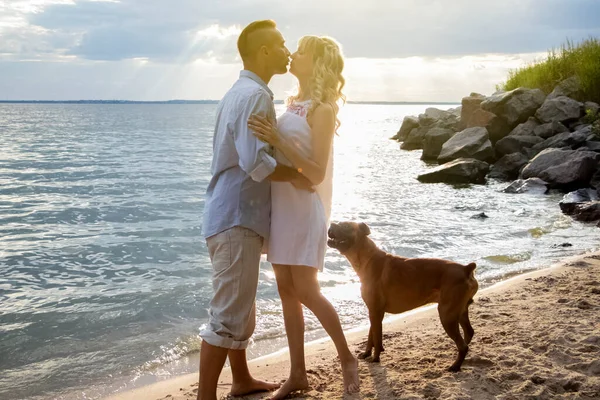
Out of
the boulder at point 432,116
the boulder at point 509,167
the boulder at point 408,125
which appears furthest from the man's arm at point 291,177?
the boulder at point 408,125

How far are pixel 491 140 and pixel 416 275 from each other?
1897 centimetres

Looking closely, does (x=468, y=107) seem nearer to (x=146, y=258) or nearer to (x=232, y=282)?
(x=146, y=258)

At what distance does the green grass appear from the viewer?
73.7 feet

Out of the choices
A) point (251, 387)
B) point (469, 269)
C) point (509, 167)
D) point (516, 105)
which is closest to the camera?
point (469, 269)

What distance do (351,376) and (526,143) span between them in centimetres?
1778

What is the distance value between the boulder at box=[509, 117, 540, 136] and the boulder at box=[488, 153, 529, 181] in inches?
54.0

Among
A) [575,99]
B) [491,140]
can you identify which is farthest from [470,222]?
[575,99]

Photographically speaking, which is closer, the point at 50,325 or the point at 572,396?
the point at 572,396

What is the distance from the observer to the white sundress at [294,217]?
375cm

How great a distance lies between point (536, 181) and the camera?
1595 cm

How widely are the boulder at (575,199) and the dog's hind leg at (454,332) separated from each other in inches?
359

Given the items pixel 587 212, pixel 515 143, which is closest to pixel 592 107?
pixel 515 143

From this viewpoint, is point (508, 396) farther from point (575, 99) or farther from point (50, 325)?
point (575, 99)

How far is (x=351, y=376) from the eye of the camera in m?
4.00
